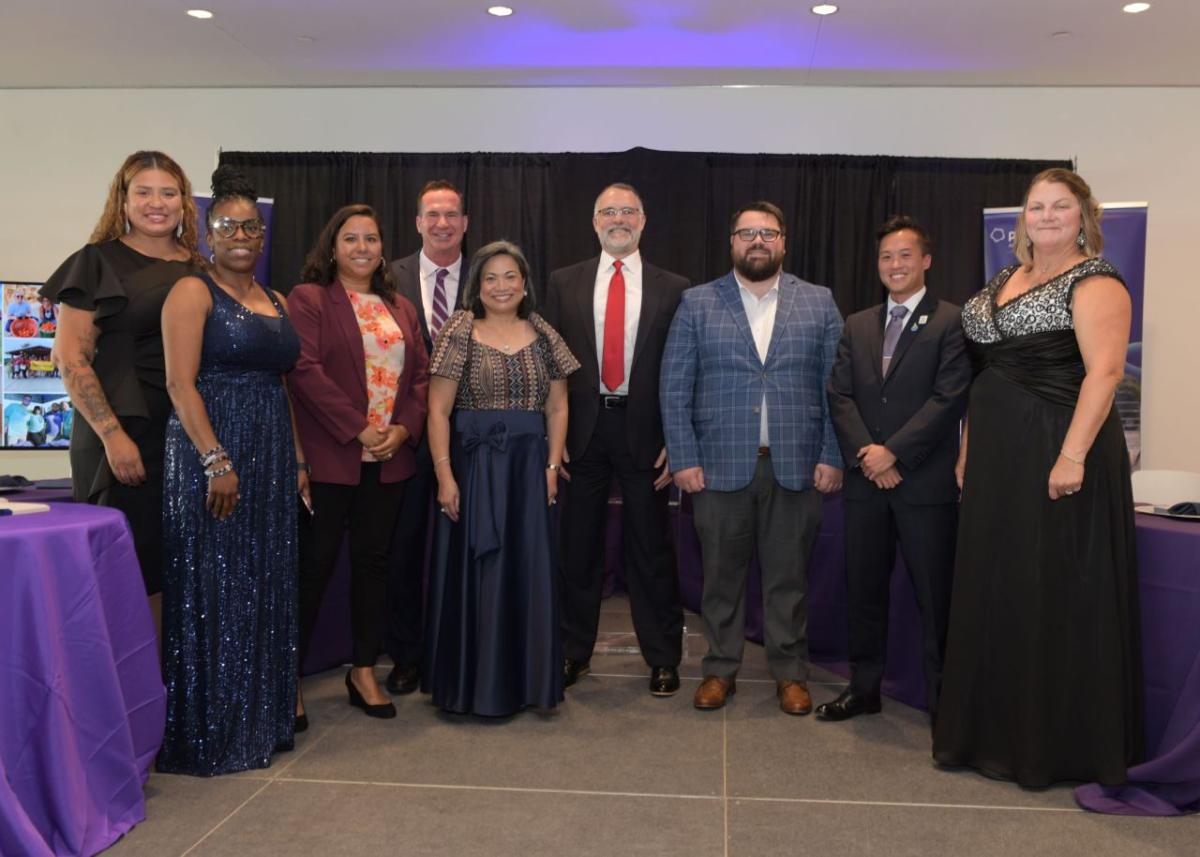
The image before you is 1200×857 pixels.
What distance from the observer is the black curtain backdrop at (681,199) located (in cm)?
691

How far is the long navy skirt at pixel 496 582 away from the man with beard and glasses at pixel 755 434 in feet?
1.79

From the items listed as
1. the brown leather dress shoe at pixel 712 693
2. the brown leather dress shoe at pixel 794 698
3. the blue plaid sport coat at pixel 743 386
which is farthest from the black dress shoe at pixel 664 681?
the blue plaid sport coat at pixel 743 386

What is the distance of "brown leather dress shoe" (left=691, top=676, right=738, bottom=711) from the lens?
12.3ft

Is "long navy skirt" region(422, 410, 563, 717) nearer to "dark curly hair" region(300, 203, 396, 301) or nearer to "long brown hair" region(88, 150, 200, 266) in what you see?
"dark curly hair" region(300, 203, 396, 301)

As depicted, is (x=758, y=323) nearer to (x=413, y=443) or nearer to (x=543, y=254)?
(x=413, y=443)

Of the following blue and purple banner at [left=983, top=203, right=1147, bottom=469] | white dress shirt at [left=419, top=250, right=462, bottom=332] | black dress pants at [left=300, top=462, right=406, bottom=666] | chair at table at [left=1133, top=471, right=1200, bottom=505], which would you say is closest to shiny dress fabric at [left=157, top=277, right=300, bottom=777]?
black dress pants at [left=300, top=462, right=406, bottom=666]

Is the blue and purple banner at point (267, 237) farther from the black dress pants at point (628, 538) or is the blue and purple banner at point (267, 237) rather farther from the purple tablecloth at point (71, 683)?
the purple tablecloth at point (71, 683)

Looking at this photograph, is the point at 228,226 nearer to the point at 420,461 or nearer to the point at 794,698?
the point at 420,461

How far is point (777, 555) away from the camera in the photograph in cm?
371

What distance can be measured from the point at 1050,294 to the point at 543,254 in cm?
458

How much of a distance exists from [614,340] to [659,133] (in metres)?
3.64

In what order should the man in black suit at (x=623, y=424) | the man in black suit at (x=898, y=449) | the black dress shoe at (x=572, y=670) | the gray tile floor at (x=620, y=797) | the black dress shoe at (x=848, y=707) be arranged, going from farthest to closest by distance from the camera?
the black dress shoe at (x=572, y=670) → the man in black suit at (x=623, y=424) → the black dress shoe at (x=848, y=707) → the man in black suit at (x=898, y=449) → the gray tile floor at (x=620, y=797)

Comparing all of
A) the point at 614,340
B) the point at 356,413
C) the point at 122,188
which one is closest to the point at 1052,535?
the point at 614,340

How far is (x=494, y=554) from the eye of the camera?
353 cm
